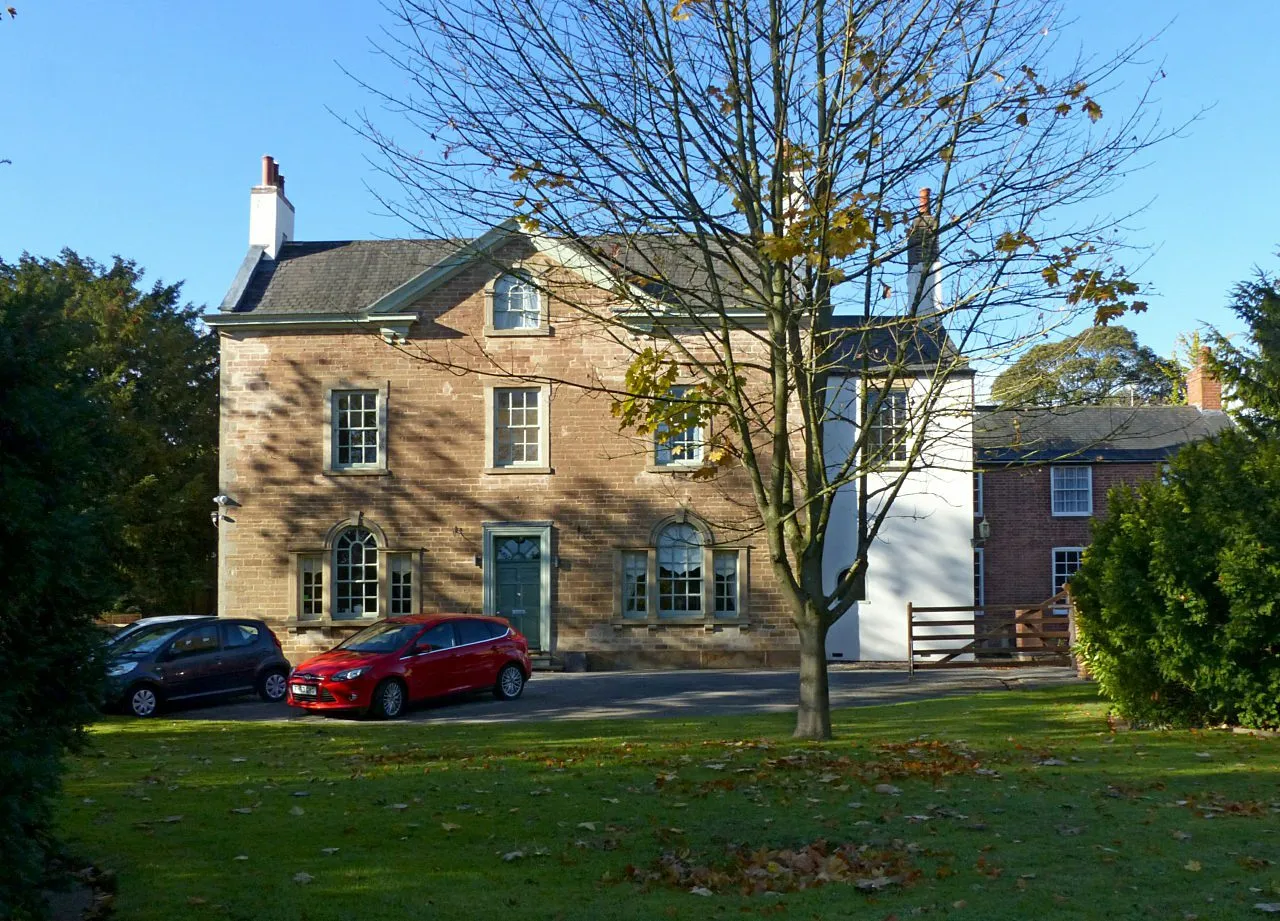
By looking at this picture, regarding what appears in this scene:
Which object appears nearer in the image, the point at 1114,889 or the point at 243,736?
the point at 1114,889

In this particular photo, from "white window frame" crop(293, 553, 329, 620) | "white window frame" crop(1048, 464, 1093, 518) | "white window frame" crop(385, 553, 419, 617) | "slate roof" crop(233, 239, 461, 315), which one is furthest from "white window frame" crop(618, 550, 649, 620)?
"white window frame" crop(1048, 464, 1093, 518)

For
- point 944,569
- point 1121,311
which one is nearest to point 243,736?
point 1121,311

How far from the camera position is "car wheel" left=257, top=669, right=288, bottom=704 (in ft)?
68.4

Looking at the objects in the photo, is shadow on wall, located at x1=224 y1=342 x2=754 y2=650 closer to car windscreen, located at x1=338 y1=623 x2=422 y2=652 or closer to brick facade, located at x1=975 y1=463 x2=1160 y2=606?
car windscreen, located at x1=338 y1=623 x2=422 y2=652

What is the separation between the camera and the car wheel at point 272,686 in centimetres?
2086

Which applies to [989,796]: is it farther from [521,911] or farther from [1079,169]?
[1079,169]

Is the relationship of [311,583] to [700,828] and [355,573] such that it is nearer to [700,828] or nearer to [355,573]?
[355,573]

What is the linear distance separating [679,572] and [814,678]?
14738mm

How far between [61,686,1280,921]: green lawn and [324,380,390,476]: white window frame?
577 inches

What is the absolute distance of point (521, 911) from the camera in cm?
648

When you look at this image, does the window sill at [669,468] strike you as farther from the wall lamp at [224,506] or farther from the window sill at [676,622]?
the wall lamp at [224,506]

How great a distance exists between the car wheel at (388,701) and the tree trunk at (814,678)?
7457 mm

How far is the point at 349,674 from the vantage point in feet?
60.5

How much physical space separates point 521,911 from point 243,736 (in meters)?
10.6
